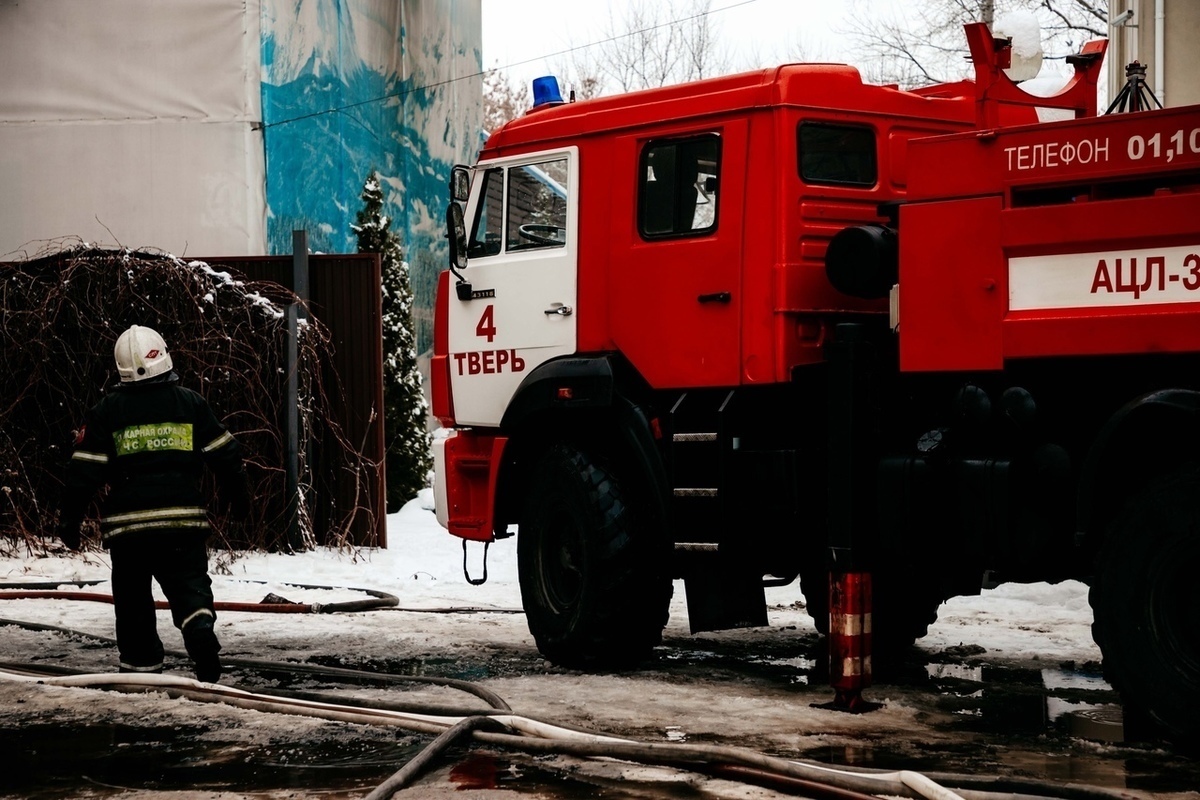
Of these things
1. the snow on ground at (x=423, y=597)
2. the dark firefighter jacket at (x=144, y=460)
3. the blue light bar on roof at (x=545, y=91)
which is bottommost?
the snow on ground at (x=423, y=597)

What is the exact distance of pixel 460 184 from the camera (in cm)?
1000

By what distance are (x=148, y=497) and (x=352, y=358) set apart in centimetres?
670

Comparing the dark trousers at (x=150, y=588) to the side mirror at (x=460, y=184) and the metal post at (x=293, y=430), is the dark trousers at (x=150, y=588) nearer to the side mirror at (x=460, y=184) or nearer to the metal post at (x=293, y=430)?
the side mirror at (x=460, y=184)

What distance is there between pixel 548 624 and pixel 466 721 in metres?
2.73

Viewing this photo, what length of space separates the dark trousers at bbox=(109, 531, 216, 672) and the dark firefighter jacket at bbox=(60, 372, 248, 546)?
0.09 meters

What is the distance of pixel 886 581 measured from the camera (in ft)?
29.5

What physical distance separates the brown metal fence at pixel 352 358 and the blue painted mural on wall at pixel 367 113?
5.57 meters

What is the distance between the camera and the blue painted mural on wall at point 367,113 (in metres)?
20.6

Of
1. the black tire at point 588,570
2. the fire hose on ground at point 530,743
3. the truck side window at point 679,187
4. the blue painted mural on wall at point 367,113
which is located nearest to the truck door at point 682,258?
the truck side window at point 679,187

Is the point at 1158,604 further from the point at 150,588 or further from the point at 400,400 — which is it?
the point at 400,400

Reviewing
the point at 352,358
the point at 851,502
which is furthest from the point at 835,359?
the point at 352,358

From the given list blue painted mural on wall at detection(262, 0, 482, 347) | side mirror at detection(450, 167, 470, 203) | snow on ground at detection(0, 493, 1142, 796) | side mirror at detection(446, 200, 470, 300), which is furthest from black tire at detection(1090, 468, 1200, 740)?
blue painted mural on wall at detection(262, 0, 482, 347)

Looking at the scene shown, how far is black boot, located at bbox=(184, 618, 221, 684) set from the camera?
321 inches

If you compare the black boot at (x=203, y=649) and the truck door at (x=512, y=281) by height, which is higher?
the truck door at (x=512, y=281)
